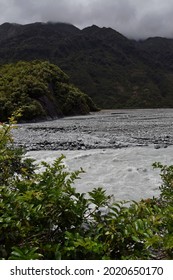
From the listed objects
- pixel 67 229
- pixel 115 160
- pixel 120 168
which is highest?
pixel 115 160

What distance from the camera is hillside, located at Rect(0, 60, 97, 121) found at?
157 ft

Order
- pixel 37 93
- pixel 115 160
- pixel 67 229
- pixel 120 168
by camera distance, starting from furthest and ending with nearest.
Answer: pixel 37 93, pixel 115 160, pixel 120 168, pixel 67 229

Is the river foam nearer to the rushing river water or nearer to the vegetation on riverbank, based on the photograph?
the rushing river water

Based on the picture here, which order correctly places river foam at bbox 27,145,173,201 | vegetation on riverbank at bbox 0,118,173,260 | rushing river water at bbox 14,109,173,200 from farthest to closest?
rushing river water at bbox 14,109,173,200, river foam at bbox 27,145,173,201, vegetation on riverbank at bbox 0,118,173,260

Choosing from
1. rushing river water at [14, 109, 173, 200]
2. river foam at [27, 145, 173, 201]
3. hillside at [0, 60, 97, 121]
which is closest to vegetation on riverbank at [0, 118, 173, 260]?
river foam at [27, 145, 173, 201]

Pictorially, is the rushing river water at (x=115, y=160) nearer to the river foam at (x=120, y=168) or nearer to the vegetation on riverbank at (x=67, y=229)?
the river foam at (x=120, y=168)

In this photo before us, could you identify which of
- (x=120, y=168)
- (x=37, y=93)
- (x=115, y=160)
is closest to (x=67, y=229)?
(x=120, y=168)

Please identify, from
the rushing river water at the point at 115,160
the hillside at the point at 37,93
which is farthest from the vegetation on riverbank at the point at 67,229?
the hillside at the point at 37,93

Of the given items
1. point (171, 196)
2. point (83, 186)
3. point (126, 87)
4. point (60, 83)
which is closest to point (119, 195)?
point (83, 186)

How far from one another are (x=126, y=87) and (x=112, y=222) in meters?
191

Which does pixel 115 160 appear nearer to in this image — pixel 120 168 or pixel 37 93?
pixel 120 168

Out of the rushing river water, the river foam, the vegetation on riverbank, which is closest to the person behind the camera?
the vegetation on riverbank

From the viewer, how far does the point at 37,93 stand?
53.3 metres

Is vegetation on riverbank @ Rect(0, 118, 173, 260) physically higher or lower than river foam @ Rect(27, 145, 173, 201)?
lower
